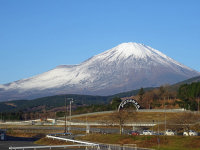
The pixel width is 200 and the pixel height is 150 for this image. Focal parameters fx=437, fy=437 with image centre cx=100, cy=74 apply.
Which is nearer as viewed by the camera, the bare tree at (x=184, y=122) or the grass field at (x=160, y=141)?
the grass field at (x=160, y=141)

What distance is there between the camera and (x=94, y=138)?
75562mm

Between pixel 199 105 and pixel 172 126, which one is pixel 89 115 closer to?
pixel 199 105

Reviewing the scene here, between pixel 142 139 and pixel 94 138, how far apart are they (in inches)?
472

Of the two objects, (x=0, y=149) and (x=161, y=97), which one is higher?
(x=161, y=97)

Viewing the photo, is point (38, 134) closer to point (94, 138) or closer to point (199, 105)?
point (94, 138)

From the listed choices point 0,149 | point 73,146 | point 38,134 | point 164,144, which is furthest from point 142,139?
point 38,134

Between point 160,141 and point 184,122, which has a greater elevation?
point 184,122

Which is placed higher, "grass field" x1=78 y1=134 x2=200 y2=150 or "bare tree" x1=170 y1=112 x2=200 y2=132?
"bare tree" x1=170 y1=112 x2=200 y2=132

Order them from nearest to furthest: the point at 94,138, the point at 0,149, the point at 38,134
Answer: the point at 0,149, the point at 94,138, the point at 38,134

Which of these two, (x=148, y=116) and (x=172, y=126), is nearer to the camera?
(x=172, y=126)

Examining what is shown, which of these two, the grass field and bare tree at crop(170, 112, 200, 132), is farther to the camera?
bare tree at crop(170, 112, 200, 132)

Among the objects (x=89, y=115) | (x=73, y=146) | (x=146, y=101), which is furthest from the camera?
(x=146, y=101)

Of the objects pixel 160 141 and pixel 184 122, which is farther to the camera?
pixel 184 122

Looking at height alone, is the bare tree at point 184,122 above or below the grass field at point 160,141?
above
